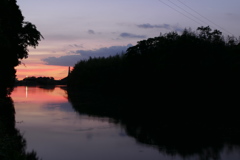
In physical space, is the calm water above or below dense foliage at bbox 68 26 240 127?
below

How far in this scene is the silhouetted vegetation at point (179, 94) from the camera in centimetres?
1673

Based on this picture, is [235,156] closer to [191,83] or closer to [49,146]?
[49,146]

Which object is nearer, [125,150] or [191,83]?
[125,150]

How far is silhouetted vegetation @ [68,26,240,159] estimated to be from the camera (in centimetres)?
1673

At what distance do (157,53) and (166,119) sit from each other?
111ft

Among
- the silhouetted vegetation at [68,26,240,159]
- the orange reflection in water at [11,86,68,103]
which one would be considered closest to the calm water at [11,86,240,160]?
the silhouetted vegetation at [68,26,240,159]

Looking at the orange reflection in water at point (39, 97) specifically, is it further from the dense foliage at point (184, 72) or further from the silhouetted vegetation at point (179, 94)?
the dense foliage at point (184, 72)

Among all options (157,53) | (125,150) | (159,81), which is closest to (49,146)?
(125,150)

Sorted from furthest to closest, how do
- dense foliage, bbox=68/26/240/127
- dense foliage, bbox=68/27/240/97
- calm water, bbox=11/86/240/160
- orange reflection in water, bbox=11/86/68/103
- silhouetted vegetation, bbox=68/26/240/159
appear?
orange reflection in water, bbox=11/86/68/103 → dense foliage, bbox=68/27/240/97 → dense foliage, bbox=68/26/240/127 → silhouetted vegetation, bbox=68/26/240/159 → calm water, bbox=11/86/240/160

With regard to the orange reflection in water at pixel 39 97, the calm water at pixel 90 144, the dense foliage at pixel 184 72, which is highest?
the dense foliage at pixel 184 72

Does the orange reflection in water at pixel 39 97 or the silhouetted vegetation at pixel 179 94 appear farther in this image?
the orange reflection in water at pixel 39 97

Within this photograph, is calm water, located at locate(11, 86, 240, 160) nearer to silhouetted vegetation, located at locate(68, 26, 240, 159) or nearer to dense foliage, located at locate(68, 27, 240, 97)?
silhouetted vegetation, located at locate(68, 26, 240, 159)

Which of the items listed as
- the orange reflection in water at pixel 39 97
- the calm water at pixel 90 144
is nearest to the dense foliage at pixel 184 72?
the orange reflection in water at pixel 39 97

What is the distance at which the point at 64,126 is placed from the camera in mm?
20078
